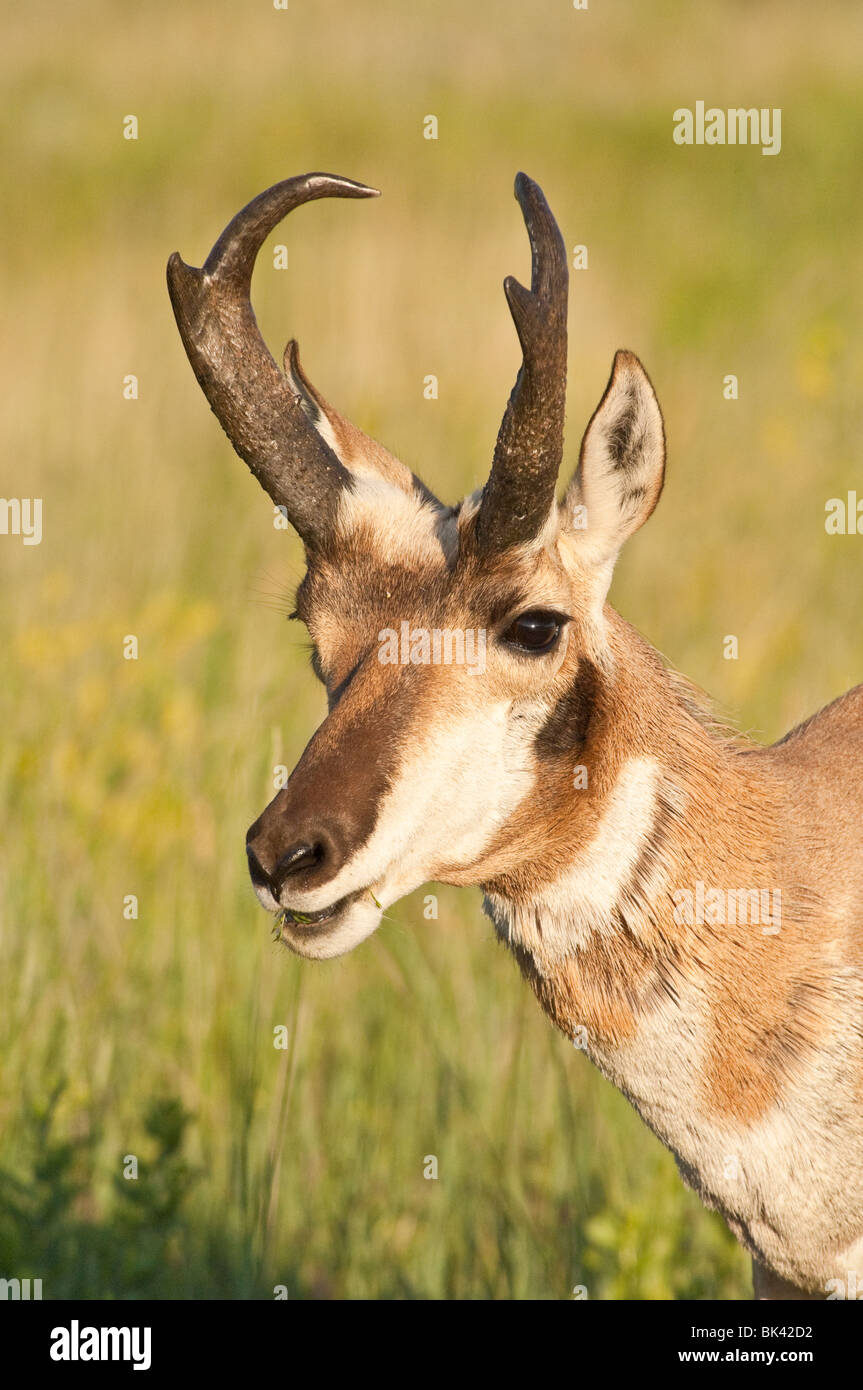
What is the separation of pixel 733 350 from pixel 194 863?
348 inches

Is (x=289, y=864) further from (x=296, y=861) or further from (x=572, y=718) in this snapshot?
(x=572, y=718)

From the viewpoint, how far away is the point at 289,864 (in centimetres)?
318

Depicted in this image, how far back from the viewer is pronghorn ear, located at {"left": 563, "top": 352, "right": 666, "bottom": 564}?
12.0 ft

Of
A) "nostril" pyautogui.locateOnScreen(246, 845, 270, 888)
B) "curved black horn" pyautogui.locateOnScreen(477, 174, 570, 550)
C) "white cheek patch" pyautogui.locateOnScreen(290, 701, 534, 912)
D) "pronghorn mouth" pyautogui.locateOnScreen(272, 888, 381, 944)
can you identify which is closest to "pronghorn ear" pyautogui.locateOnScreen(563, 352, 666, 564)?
"curved black horn" pyautogui.locateOnScreen(477, 174, 570, 550)

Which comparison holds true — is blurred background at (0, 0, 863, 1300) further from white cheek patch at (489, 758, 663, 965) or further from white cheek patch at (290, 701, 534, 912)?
white cheek patch at (489, 758, 663, 965)

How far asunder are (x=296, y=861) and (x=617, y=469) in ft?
4.52

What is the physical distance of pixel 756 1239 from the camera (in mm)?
3836

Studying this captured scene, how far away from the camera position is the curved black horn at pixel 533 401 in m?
3.34

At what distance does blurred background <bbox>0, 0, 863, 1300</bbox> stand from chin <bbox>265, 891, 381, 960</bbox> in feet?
4.11

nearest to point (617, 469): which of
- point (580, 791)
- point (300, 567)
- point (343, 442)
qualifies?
point (580, 791)

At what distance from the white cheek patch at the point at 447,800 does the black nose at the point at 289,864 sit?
113mm

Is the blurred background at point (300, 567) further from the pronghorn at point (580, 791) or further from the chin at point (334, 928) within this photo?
the chin at point (334, 928)

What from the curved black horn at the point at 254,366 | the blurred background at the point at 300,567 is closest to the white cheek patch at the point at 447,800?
the curved black horn at the point at 254,366

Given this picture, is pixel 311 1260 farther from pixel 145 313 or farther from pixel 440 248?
pixel 440 248
